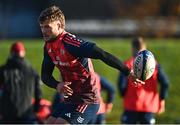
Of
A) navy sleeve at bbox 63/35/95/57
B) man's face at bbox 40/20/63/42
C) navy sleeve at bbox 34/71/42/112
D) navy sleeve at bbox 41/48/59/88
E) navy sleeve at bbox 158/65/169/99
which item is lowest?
navy sleeve at bbox 34/71/42/112

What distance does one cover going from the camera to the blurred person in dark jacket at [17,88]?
1228cm

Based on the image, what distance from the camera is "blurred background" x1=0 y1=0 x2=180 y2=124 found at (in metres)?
19.9

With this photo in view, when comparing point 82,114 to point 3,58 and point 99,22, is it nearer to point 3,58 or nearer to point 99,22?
Result: point 3,58

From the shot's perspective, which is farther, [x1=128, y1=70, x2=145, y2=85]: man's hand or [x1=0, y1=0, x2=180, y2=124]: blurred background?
[x1=0, y1=0, x2=180, y2=124]: blurred background

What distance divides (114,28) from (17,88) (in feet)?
77.5

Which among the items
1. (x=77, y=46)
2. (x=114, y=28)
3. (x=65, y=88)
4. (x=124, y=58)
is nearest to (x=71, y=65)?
(x=77, y=46)

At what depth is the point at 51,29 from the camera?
862 cm

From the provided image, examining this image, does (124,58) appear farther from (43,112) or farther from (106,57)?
(106,57)

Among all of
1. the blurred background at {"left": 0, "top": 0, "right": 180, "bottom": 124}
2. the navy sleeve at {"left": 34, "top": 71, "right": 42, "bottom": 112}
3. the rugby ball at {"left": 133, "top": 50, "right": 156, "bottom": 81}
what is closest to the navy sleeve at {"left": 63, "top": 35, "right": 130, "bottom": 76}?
the rugby ball at {"left": 133, "top": 50, "right": 156, "bottom": 81}

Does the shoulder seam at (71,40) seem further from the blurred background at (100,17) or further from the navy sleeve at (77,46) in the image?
the blurred background at (100,17)

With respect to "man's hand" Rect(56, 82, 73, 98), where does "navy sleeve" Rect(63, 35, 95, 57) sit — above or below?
above

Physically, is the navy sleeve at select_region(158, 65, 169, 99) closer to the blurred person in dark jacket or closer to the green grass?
the blurred person in dark jacket

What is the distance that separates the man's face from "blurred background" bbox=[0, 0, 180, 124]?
865cm

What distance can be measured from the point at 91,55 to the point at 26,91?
400cm
